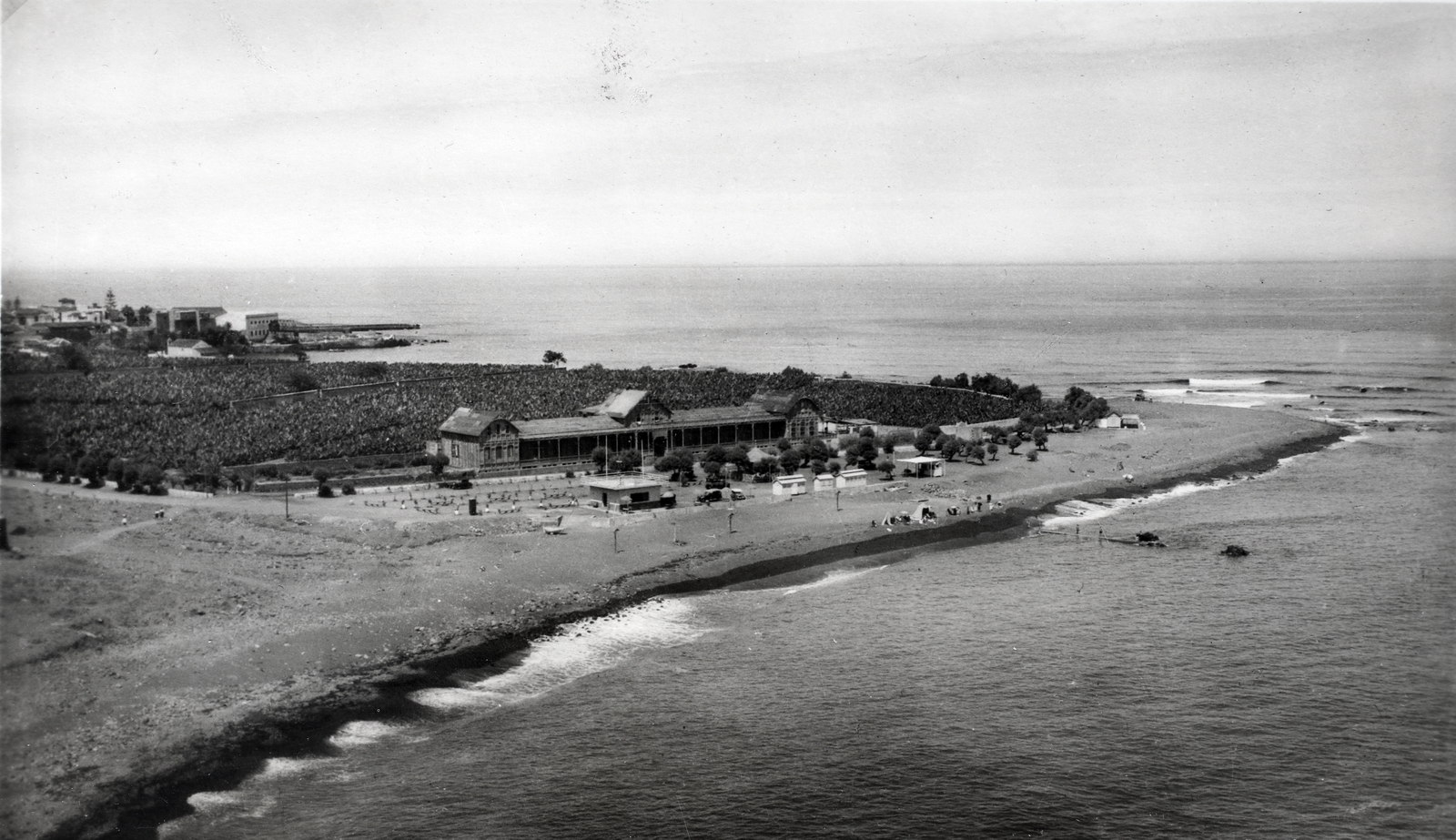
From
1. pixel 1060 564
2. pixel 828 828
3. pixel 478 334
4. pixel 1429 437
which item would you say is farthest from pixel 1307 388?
pixel 478 334

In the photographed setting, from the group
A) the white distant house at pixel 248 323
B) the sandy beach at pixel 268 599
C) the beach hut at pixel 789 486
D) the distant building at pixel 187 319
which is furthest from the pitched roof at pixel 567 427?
the white distant house at pixel 248 323

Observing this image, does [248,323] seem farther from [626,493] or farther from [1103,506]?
[1103,506]

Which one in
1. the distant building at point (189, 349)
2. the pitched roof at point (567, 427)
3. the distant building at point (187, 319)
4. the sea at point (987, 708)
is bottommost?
the sea at point (987, 708)

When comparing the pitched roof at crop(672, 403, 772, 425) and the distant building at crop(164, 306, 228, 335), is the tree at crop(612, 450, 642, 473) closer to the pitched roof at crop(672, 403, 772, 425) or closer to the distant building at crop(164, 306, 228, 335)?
the pitched roof at crop(672, 403, 772, 425)

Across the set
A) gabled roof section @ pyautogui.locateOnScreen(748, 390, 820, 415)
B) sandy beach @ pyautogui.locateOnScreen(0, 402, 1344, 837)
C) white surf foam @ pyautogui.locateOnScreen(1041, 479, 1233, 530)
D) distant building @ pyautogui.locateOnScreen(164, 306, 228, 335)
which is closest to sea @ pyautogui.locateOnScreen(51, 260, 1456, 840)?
white surf foam @ pyautogui.locateOnScreen(1041, 479, 1233, 530)

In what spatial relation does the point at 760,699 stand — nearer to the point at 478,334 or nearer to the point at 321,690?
the point at 321,690

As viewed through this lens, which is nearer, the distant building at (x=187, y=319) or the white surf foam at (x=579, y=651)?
the white surf foam at (x=579, y=651)

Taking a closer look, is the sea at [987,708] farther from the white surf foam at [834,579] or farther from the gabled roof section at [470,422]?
the gabled roof section at [470,422]
